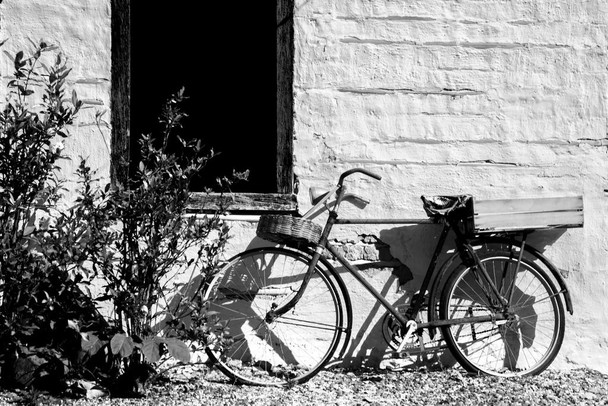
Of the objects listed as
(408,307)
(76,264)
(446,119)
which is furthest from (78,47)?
(408,307)

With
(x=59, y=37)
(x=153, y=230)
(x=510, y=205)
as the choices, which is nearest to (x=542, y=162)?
(x=510, y=205)

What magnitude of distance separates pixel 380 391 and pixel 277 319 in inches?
31.4

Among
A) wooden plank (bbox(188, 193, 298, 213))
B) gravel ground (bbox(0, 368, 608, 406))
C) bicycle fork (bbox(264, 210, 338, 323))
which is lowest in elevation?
gravel ground (bbox(0, 368, 608, 406))

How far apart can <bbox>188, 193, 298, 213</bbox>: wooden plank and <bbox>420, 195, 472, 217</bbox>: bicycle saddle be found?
869 mm

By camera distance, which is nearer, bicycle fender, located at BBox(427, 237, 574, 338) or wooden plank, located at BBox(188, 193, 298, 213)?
bicycle fender, located at BBox(427, 237, 574, 338)

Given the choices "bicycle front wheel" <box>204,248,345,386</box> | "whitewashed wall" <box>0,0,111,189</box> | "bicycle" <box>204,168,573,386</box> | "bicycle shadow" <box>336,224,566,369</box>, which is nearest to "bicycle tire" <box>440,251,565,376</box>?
"bicycle" <box>204,168,573,386</box>

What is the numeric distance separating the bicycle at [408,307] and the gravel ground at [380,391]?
126mm

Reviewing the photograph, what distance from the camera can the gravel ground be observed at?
16.9 feet

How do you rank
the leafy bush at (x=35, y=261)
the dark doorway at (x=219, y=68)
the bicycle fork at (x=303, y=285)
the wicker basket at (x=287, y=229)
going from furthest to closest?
1. the dark doorway at (x=219, y=68)
2. the bicycle fork at (x=303, y=285)
3. the wicker basket at (x=287, y=229)
4. the leafy bush at (x=35, y=261)

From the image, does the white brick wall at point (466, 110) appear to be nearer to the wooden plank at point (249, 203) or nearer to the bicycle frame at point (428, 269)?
the wooden plank at point (249, 203)

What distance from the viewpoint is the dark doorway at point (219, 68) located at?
741 centimetres

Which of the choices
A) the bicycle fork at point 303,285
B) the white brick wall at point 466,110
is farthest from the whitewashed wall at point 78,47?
the bicycle fork at point 303,285

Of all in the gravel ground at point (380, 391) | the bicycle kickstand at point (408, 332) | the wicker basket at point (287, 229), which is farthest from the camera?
the bicycle kickstand at point (408, 332)

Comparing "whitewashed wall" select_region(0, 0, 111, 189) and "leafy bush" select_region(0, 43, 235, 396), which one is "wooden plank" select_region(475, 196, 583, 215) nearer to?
"leafy bush" select_region(0, 43, 235, 396)
